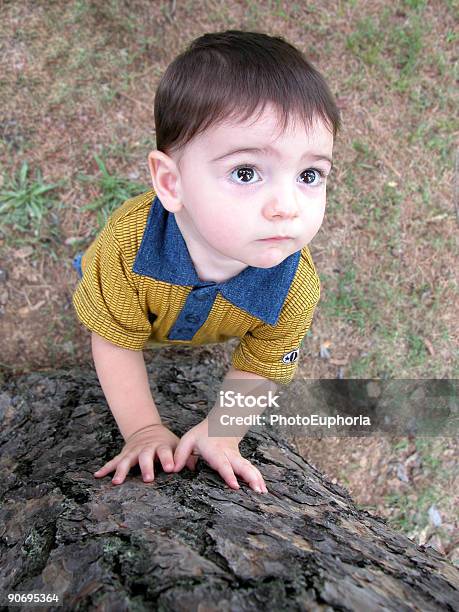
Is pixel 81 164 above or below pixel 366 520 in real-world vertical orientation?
above

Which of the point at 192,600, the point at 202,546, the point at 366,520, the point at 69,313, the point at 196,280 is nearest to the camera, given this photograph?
the point at 192,600

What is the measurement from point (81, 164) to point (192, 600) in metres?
2.71

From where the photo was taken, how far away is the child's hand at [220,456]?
158 centimetres

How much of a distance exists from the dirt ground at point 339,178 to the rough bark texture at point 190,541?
3.86 feet

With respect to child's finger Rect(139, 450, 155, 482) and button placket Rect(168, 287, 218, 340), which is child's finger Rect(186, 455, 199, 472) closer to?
child's finger Rect(139, 450, 155, 482)

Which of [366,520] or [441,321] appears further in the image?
[441,321]

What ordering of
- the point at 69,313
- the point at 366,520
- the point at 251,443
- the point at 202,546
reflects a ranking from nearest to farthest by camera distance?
the point at 202,546, the point at 366,520, the point at 251,443, the point at 69,313

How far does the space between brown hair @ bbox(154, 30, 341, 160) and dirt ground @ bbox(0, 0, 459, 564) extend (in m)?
1.65

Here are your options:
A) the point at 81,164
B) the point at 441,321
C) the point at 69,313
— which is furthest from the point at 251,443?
the point at 81,164

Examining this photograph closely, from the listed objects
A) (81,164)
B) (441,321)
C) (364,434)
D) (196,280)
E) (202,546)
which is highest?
(81,164)

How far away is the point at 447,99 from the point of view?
3.59 metres

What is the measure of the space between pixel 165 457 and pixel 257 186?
2.76 feet

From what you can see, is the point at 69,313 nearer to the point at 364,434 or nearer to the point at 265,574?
the point at 364,434

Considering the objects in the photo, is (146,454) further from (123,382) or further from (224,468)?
(123,382)
